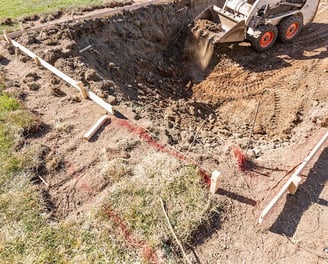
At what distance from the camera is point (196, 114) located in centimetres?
793

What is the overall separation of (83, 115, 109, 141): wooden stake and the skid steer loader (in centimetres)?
475

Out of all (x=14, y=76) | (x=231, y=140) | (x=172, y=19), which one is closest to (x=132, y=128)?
(x=231, y=140)

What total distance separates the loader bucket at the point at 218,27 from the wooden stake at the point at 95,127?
15.6ft

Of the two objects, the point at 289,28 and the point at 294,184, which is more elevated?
the point at 289,28

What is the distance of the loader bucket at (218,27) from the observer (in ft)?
29.1

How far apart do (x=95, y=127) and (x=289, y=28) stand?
7747 millimetres

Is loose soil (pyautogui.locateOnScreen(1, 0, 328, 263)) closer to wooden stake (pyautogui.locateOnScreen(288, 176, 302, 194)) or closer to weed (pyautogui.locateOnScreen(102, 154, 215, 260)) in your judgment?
wooden stake (pyautogui.locateOnScreen(288, 176, 302, 194))

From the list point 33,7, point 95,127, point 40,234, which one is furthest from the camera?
point 33,7

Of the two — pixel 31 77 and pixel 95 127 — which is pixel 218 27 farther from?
pixel 31 77

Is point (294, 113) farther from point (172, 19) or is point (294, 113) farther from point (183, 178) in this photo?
point (172, 19)

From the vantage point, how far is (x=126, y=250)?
14.3ft

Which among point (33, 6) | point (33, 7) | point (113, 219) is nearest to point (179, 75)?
point (113, 219)

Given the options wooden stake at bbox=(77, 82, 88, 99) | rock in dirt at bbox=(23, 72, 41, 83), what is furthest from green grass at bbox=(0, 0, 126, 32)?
wooden stake at bbox=(77, 82, 88, 99)

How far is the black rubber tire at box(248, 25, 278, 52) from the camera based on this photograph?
905 cm
